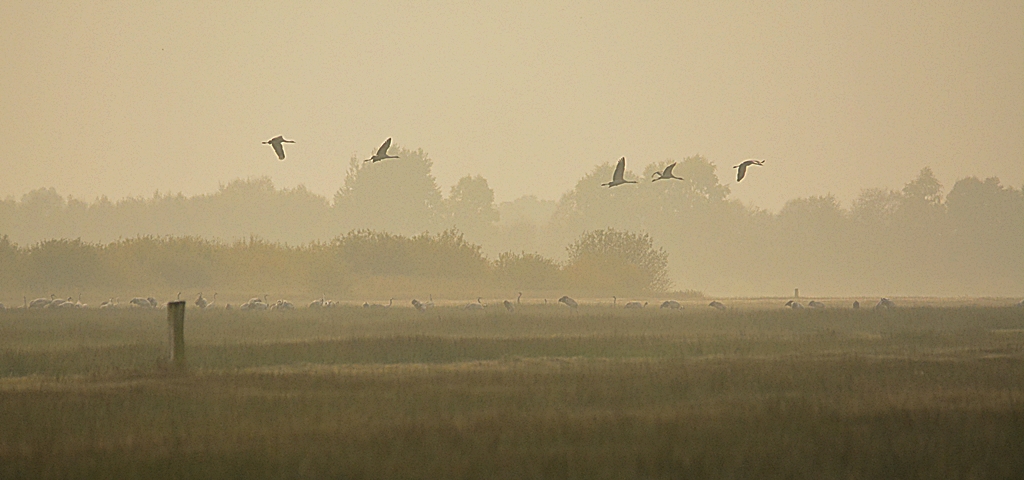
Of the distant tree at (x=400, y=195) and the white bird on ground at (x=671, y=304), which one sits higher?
the distant tree at (x=400, y=195)

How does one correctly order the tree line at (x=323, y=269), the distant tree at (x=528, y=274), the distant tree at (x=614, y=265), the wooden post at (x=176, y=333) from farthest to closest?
1. the distant tree at (x=614, y=265)
2. the distant tree at (x=528, y=274)
3. the tree line at (x=323, y=269)
4. the wooden post at (x=176, y=333)

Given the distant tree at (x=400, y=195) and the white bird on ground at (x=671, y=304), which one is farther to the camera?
the distant tree at (x=400, y=195)

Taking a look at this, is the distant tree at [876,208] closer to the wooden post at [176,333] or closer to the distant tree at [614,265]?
the distant tree at [614,265]

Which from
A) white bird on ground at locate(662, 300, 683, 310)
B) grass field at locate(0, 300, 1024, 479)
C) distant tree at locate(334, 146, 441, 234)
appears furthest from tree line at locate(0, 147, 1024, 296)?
grass field at locate(0, 300, 1024, 479)

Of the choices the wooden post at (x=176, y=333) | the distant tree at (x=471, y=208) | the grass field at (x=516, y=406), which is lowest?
the grass field at (x=516, y=406)

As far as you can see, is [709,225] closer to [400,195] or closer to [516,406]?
[400,195]

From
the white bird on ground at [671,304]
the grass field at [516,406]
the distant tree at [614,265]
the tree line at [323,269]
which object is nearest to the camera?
the grass field at [516,406]

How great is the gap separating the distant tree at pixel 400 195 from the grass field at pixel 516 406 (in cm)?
9539

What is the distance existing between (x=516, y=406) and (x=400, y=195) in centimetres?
11424

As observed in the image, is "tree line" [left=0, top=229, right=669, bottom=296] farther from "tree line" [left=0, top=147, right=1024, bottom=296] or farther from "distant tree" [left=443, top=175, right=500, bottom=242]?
"distant tree" [left=443, top=175, right=500, bottom=242]

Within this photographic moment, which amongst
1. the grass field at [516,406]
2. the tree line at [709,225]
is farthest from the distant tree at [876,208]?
the grass field at [516,406]

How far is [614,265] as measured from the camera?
84562 mm

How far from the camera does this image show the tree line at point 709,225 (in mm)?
132625

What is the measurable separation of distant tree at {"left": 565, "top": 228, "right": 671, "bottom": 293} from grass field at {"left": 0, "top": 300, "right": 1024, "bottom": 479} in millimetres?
46360
